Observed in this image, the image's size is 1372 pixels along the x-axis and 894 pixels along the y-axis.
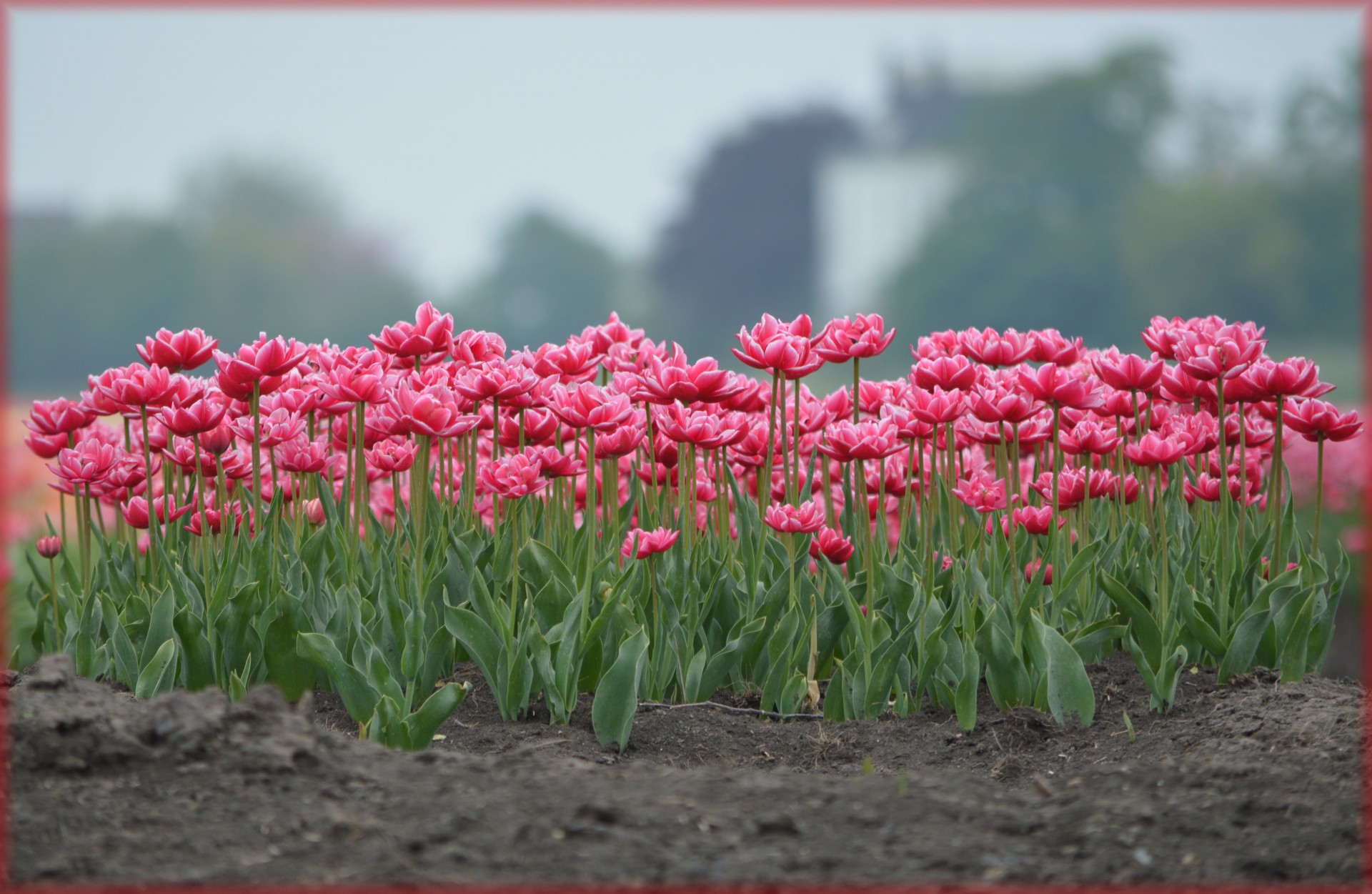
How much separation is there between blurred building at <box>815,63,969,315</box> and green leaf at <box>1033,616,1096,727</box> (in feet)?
215

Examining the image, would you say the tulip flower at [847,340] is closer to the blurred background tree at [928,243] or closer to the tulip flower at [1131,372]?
the tulip flower at [1131,372]

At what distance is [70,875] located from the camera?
7.45ft

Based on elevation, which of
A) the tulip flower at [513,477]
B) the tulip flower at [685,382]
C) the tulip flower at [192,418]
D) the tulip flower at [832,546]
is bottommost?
the tulip flower at [832,546]

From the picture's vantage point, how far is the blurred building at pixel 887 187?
7456 cm

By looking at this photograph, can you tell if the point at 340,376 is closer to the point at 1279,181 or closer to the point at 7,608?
the point at 7,608

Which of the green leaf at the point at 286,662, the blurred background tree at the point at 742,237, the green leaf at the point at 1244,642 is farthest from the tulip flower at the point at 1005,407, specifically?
the blurred background tree at the point at 742,237

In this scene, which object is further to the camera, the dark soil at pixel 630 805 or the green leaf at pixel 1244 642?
the green leaf at pixel 1244 642

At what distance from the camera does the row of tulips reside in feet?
10.4

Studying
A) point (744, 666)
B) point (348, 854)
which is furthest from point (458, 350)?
point (348, 854)

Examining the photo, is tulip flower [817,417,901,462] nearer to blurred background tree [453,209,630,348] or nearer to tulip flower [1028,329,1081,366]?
tulip flower [1028,329,1081,366]

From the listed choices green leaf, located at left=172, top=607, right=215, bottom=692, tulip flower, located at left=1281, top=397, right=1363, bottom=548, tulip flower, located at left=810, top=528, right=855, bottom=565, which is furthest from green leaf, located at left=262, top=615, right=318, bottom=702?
tulip flower, located at left=1281, top=397, right=1363, bottom=548

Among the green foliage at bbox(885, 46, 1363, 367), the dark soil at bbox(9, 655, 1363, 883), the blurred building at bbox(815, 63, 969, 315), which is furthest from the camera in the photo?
the blurred building at bbox(815, 63, 969, 315)

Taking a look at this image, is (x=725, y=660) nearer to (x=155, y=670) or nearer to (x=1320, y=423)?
(x=155, y=670)

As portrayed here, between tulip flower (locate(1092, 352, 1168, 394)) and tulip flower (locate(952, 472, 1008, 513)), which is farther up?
tulip flower (locate(1092, 352, 1168, 394))
